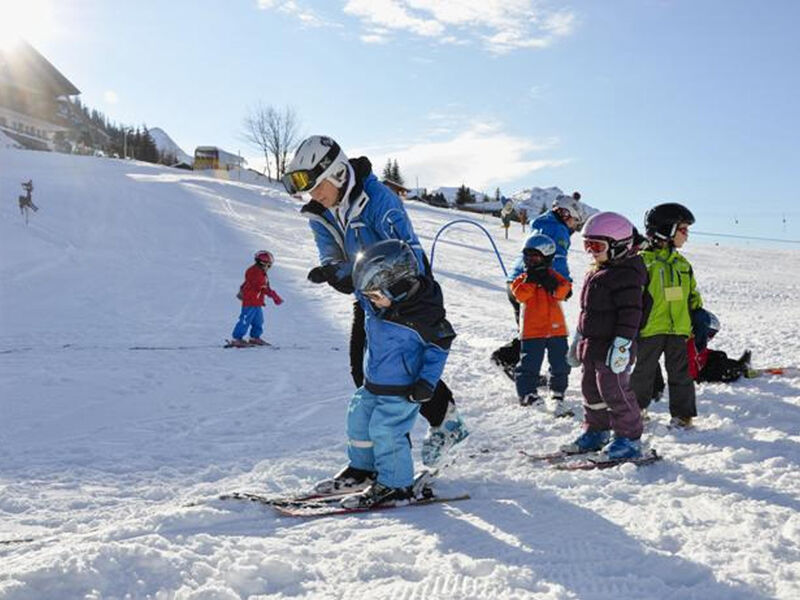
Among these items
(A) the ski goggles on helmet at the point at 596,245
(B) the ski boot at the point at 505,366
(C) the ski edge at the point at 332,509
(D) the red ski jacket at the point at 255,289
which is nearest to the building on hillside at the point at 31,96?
(D) the red ski jacket at the point at 255,289

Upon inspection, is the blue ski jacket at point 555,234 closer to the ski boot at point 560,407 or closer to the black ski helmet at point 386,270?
the ski boot at point 560,407

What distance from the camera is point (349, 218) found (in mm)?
4016

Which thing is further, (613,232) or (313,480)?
(613,232)

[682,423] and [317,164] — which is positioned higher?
[317,164]

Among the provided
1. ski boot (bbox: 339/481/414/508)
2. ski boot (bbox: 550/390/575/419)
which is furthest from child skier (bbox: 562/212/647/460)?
ski boot (bbox: 339/481/414/508)

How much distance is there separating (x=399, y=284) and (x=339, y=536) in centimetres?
131

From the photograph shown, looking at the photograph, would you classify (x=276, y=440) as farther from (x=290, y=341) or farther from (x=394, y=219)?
(x=290, y=341)

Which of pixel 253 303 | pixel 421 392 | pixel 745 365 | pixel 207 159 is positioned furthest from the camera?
pixel 207 159

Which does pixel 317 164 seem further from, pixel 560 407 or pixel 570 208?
pixel 570 208

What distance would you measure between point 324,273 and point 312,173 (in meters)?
0.60

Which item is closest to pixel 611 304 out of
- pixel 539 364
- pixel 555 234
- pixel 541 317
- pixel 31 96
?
pixel 541 317

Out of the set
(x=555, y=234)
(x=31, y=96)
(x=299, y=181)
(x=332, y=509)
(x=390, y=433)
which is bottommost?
(x=332, y=509)

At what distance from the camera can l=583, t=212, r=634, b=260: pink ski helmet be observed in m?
4.54

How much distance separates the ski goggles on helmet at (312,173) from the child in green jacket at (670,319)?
288 centimetres
